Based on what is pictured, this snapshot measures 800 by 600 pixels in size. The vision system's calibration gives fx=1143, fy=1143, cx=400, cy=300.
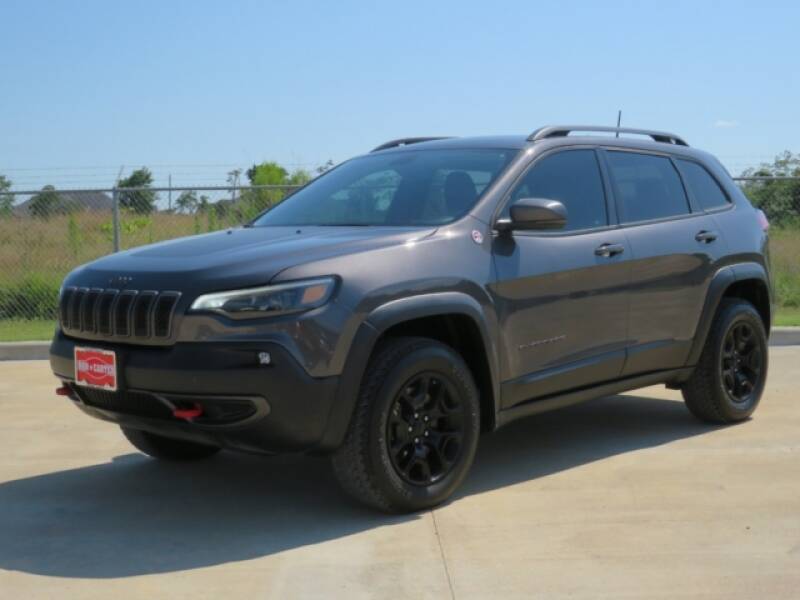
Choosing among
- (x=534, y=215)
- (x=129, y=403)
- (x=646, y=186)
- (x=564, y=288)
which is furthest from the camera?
(x=646, y=186)

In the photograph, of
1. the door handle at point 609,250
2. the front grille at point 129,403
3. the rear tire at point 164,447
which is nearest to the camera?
the front grille at point 129,403

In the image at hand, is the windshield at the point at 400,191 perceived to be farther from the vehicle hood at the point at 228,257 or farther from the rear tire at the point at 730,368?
the rear tire at the point at 730,368

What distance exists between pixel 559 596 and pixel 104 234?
1108 cm

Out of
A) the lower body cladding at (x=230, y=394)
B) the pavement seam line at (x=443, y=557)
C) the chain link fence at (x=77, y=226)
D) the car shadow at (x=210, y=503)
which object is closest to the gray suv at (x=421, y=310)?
the lower body cladding at (x=230, y=394)

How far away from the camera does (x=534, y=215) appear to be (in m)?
5.50

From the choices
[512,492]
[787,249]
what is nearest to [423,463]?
[512,492]

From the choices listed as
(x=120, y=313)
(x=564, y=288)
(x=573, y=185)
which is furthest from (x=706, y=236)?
(x=120, y=313)

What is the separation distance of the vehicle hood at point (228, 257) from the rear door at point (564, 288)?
581 mm

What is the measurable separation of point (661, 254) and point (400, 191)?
5.31ft

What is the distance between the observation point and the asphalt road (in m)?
4.30

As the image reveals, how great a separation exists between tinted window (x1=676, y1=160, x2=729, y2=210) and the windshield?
162 centimetres

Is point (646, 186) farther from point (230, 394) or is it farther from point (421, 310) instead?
point (230, 394)

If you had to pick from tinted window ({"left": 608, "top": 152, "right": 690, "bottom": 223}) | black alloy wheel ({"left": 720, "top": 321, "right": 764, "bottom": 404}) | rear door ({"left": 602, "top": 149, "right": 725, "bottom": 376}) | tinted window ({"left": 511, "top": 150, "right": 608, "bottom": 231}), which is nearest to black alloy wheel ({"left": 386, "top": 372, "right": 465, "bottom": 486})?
tinted window ({"left": 511, "top": 150, "right": 608, "bottom": 231})

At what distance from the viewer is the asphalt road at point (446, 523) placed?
14.1ft
